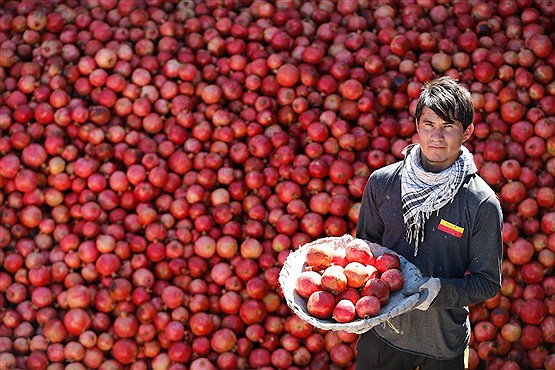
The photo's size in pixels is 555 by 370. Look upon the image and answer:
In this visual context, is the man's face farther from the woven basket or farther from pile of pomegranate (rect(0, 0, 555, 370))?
pile of pomegranate (rect(0, 0, 555, 370))

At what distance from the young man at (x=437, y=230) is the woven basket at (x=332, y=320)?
2.1 inches

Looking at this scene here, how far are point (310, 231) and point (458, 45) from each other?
5.31 feet

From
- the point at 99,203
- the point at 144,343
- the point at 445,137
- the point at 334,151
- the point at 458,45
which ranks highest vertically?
the point at 445,137

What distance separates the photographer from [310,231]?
372 centimetres

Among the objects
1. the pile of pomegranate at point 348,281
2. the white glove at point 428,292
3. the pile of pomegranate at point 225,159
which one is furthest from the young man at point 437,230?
the pile of pomegranate at point 225,159

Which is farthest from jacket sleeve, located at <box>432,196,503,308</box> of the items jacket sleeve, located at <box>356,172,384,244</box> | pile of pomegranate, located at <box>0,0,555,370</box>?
pile of pomegranate, located at <box>0,0,555,370</box>

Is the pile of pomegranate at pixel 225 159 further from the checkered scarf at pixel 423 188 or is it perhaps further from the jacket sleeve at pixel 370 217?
the checkered scarf at pixel 423 188

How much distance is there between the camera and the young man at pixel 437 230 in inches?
87.0

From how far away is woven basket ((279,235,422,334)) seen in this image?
6.81 feet

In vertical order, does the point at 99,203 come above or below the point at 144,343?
above

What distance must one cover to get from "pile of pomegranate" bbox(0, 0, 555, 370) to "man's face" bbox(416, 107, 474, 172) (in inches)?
57.8

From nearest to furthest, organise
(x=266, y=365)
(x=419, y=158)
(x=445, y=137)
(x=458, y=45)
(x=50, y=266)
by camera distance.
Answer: (x=445, y=137) < (x=419, y=158) < (x=266, y=365) < (x=50, y=266) < (x=458, y=45)

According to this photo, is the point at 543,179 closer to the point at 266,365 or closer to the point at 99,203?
the point at 266,365

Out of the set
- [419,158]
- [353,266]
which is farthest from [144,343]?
[419,158]
